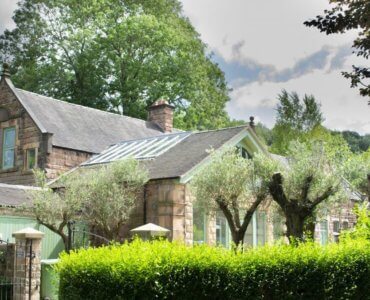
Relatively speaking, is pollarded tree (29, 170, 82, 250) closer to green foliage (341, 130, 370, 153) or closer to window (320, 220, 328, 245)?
window (320, 220, 328, 245)

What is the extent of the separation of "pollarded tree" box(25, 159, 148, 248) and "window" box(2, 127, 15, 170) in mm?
7584

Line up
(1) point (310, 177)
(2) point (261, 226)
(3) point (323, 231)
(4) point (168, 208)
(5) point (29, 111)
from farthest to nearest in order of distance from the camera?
(3) point (323, 231), (5) point (29, 111), (2) point (261, 226), (4) point (168, 208), (1) point (310, 177)

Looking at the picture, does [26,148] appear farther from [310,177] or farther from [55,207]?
[310,177]

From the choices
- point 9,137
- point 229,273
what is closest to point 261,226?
point 9,137

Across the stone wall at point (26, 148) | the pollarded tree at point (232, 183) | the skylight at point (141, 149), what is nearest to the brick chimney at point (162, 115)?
the skylight at point (141, 149)

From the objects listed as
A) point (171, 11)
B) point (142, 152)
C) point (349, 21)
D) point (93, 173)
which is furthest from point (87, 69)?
point (349, 21)

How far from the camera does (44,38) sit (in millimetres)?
44562

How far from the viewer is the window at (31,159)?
26.5 meters

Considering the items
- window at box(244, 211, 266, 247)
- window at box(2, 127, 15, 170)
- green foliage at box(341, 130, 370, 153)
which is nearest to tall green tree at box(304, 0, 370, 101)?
window at box(244, 211, 266, 247)

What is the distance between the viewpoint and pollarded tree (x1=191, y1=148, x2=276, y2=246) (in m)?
18.3

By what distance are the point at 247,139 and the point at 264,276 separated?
14.6m

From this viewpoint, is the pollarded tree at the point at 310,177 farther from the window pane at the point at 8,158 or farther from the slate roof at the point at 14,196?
the window pane at the point at 8,158

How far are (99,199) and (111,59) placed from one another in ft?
78.9

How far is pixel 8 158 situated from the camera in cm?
2814
